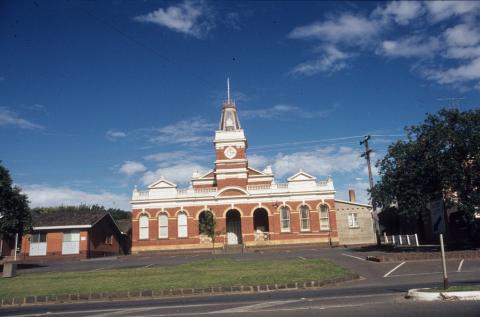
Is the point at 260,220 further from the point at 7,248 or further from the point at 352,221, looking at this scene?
the point at 7,248

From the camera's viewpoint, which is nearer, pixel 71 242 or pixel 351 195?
pixel 71 242

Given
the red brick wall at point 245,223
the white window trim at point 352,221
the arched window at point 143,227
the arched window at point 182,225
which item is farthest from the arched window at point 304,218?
the arched window at point 143,227

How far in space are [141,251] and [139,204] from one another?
16.9ft

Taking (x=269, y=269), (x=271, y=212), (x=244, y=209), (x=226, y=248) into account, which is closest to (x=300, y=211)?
(x=271, y=212)

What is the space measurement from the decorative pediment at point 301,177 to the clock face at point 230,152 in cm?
705

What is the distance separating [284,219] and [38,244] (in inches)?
1024

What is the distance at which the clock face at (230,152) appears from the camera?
50.1 metres

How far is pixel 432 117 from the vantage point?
28516 mm

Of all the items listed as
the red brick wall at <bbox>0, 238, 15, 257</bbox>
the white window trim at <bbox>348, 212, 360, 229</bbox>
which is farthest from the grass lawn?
the white window trim at <bbox>348, 212, 360, 229</bbox>

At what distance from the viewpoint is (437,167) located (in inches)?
1070

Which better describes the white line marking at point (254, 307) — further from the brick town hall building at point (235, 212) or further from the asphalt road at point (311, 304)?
the brick town hall building at point (235, 212)

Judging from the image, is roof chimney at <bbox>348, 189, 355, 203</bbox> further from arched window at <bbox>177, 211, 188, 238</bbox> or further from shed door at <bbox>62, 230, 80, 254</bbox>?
shed door at <bbox>62, 230, 80, 254</bbox>

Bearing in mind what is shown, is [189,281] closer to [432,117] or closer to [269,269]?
[269,269]

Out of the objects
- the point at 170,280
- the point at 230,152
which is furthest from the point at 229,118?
the point at 170,280
